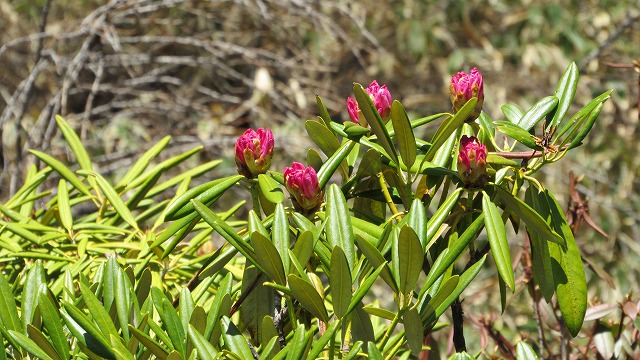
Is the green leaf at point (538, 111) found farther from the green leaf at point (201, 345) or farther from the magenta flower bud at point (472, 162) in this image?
the green leaf at point (201, 345)

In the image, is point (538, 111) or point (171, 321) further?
point (538, 111)

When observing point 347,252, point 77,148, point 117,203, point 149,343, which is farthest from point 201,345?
Result: point 77,148

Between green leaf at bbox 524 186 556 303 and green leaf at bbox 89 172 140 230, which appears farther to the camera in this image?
green leaf at bbox 89 172 140 230

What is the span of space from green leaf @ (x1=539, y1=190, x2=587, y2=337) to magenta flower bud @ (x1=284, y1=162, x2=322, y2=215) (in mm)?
230

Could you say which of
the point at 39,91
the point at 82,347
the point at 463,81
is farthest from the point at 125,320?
the point at 39,91

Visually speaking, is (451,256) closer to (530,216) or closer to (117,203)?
(530,216)

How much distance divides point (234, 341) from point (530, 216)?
29 centimetres

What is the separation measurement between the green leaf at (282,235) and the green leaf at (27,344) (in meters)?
0.23

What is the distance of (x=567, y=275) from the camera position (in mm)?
858

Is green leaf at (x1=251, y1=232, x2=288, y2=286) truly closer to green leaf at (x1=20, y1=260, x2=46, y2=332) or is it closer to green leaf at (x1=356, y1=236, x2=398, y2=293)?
green leaf at (x1=356, y1=236, x2=398, y2=293)

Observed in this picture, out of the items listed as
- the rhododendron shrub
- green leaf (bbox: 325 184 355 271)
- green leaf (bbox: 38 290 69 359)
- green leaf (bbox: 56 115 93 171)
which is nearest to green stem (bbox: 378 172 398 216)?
the rhododendron shrub

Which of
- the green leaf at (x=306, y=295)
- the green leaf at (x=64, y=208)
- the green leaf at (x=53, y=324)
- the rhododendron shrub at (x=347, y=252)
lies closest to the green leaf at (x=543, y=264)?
the rhododendron shrub at (x=347, y=252)

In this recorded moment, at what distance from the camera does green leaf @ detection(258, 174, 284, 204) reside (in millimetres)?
853

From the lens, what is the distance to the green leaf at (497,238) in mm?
795
